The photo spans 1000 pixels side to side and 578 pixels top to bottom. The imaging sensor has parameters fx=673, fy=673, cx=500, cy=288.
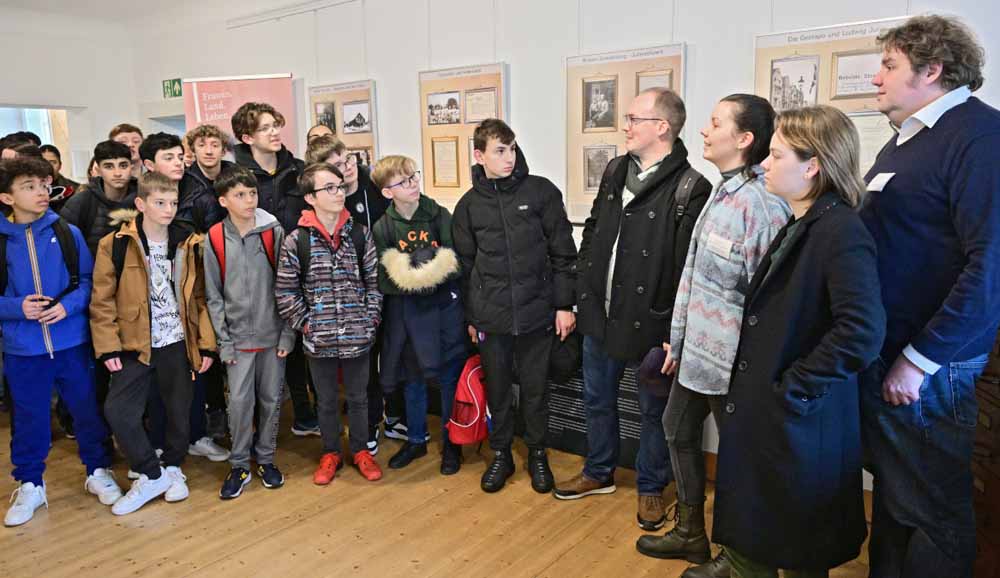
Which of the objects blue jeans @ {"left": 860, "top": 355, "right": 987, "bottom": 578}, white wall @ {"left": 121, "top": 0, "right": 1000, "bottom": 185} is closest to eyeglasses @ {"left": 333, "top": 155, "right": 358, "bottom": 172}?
white wall @ {"left": 121, "top": 0, "right": 1000, "bottom": 185}

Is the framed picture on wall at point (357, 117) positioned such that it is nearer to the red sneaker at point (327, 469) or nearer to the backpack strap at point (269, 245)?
the backpack strap at point (269, 245)

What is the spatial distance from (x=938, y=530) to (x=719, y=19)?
7.78ft

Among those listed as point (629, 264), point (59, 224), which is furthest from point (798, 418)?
point (59, 224)

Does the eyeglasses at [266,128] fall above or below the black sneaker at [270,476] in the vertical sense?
above

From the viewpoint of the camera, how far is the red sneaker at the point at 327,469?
3240mm

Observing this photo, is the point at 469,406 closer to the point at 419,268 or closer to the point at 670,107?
the point at 419,268

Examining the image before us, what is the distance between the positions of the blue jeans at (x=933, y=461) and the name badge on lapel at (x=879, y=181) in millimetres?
476

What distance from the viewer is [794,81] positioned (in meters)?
2.97

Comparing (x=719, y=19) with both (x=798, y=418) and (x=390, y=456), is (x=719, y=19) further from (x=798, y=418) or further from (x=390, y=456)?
(x=390, y=456)

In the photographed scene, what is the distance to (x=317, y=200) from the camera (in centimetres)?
306

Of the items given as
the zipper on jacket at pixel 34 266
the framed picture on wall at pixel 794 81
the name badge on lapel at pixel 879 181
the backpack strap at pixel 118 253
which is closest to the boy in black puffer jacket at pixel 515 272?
the framed picture on wall at pixel 794 81

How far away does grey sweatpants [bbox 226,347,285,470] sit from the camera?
123 inches

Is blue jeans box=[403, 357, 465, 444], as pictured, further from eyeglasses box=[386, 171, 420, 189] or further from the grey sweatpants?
eyeglasses box=[386, 171, 420, 189]

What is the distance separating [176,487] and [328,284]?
46.4 inches
